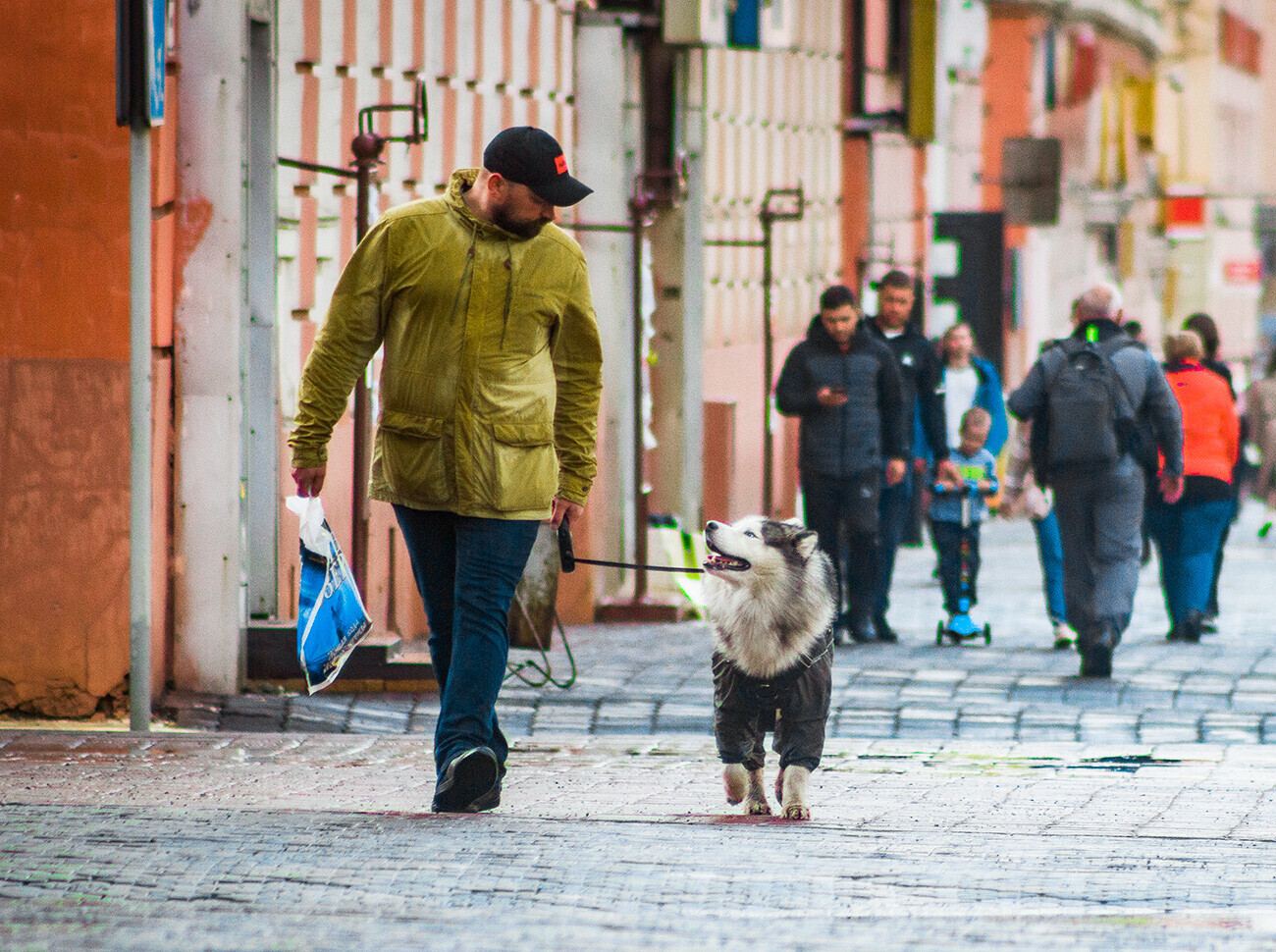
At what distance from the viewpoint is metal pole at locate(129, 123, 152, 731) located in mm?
8586

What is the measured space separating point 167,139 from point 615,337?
15.4 ft

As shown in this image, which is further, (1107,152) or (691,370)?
(1107,152)

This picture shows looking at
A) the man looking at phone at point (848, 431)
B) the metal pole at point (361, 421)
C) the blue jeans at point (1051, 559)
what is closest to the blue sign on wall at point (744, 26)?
the man looking at phone at point (848, 431)

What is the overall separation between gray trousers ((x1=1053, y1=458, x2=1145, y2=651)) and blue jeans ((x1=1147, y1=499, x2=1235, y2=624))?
5.93 ft

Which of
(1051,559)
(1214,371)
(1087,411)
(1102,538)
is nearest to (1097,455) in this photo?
(1087,411)

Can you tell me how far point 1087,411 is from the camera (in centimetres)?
1170

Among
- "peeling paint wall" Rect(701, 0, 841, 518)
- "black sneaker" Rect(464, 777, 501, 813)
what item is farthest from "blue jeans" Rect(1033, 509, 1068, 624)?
"black sneaker" Rect(464, 777, 501, 813)

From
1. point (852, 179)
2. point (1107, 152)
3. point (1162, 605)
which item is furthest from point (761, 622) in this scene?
point (1107, 152)

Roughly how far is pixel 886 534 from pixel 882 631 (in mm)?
552

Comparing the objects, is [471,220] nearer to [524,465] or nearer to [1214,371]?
[524,465]

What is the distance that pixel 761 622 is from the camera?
7.34 metres

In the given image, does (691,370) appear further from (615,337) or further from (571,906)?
(571,906)

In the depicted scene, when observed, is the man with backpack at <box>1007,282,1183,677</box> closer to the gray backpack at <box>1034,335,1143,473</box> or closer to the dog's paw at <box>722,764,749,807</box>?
the gray backpack at <box>1034,335,1143,473</box>

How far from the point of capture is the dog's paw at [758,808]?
7469mm
